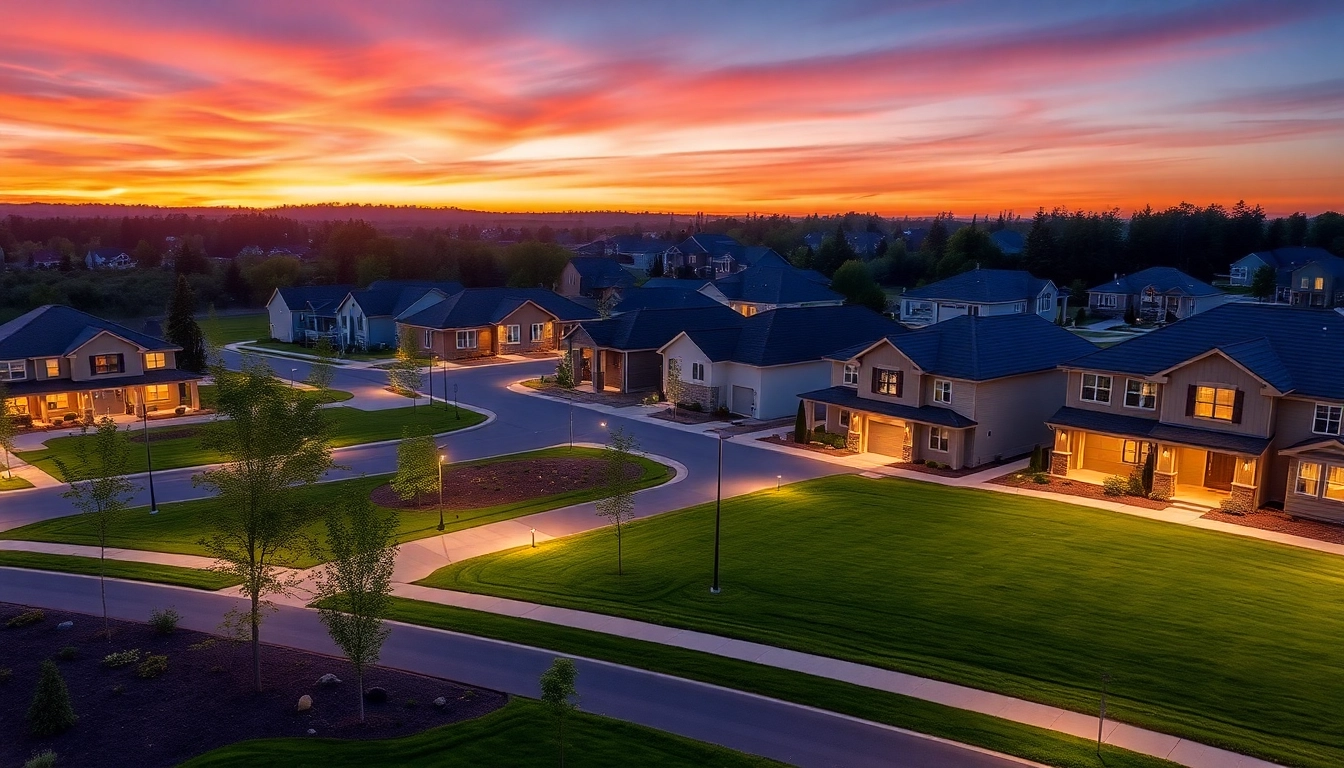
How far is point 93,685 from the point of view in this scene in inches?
802

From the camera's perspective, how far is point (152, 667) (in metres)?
20.9

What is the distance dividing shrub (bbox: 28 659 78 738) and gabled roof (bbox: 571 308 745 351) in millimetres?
43116

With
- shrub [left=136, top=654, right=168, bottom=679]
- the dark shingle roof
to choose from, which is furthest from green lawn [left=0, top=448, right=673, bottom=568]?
the dark shingle roof

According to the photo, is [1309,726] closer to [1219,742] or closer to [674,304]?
[1219,742]

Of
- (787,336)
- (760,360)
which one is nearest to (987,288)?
(787,336)

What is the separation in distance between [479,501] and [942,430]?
2133 centimetres

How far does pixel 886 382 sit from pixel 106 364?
45546 mm

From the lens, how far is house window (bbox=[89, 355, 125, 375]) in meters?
52.8

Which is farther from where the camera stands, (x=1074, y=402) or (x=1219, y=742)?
(x=1074, y=402)

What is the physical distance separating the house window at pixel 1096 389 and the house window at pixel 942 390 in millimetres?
5695

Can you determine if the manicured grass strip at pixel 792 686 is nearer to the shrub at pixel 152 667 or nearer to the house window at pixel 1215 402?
the shrub at pixel 152 667

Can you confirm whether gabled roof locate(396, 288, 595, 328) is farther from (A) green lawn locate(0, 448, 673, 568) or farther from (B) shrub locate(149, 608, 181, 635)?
(B) shrub locate(149, 608, 181, 635)

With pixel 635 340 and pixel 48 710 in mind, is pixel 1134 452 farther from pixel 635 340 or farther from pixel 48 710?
pixel 48 710

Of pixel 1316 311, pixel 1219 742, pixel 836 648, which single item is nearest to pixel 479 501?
pixel 836 648
